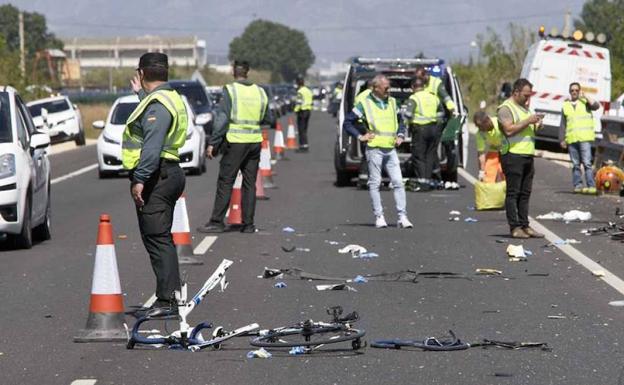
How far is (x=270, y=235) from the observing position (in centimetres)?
1683

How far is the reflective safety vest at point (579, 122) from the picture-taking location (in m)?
23.6

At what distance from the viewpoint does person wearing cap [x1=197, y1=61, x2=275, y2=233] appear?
17.0 meters

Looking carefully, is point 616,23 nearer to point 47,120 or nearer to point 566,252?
point 47,120

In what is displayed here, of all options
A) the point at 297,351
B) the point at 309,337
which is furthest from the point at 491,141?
the point at 297,351

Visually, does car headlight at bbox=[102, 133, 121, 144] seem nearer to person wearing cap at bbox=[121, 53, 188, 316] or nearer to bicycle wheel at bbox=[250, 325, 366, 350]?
person wearing cap at bbox=[121, 53, 188, 316]

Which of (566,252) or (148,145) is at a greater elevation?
(148,145)

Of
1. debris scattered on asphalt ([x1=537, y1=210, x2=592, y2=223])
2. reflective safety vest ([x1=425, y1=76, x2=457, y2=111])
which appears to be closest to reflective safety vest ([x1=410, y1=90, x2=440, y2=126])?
reflective safety vest ([x1=425, y1=76, x2=457, y2=111])

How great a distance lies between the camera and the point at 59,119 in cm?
4294

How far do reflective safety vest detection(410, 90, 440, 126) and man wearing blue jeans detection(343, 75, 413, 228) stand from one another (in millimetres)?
5137

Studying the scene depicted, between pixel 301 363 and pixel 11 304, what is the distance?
11.2 ft

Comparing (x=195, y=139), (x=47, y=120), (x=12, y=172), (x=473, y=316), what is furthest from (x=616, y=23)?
(x=473, y=316)

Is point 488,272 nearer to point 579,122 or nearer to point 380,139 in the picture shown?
point 380,139

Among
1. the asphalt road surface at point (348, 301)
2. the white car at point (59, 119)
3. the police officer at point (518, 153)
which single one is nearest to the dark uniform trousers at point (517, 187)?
the police officer at point (518, 153)

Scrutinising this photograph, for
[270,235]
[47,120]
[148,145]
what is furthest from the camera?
[47,120]
